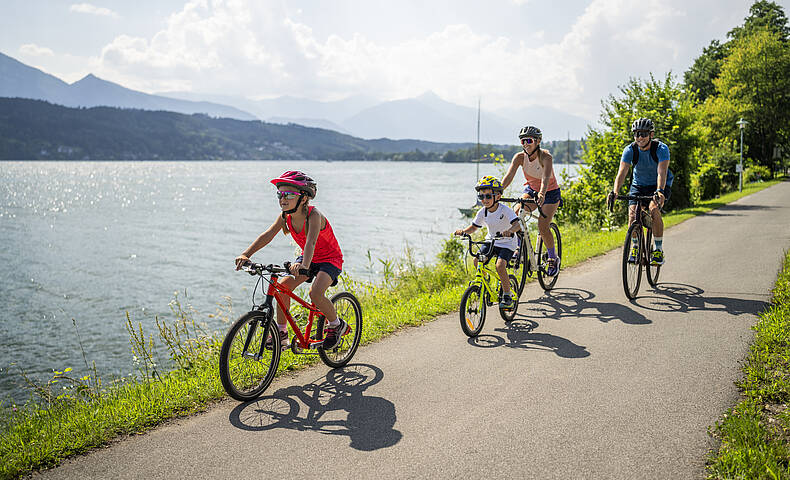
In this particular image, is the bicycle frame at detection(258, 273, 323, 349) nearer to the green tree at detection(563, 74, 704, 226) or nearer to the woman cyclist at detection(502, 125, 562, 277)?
the woman cyclist at detection(502, 125, 562, 277)

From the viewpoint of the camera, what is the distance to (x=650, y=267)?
8.58m

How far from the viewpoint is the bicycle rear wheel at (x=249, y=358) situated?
4.62 m

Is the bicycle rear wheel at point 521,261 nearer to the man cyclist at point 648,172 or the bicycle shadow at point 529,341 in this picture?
the bicycle shadow at point 529,341

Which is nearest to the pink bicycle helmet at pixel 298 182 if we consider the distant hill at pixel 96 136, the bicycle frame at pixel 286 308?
the bicycle frame at pixel 286 308

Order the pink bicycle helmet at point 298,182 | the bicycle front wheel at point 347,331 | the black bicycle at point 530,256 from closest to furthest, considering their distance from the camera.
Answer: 1. the pink bicycle helmet at point 298,182
2. the bicycle front wheel at point 347,331
3. the black bicycle at point 530,256

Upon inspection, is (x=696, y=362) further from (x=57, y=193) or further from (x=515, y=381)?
(x=57, y=193)

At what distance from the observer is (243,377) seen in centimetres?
505

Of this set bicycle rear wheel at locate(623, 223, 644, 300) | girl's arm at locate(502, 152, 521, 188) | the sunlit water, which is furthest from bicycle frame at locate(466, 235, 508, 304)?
the sunlit water

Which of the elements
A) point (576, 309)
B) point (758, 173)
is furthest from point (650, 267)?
point (758, 173)

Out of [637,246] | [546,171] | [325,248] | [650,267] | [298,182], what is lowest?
[650,267]

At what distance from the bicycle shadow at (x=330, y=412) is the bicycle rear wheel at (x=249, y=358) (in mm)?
163

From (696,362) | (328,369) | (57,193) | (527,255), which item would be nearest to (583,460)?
(696,362)

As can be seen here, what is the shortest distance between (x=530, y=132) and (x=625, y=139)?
14819mm

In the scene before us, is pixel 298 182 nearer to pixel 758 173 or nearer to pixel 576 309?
pixel 576 309
